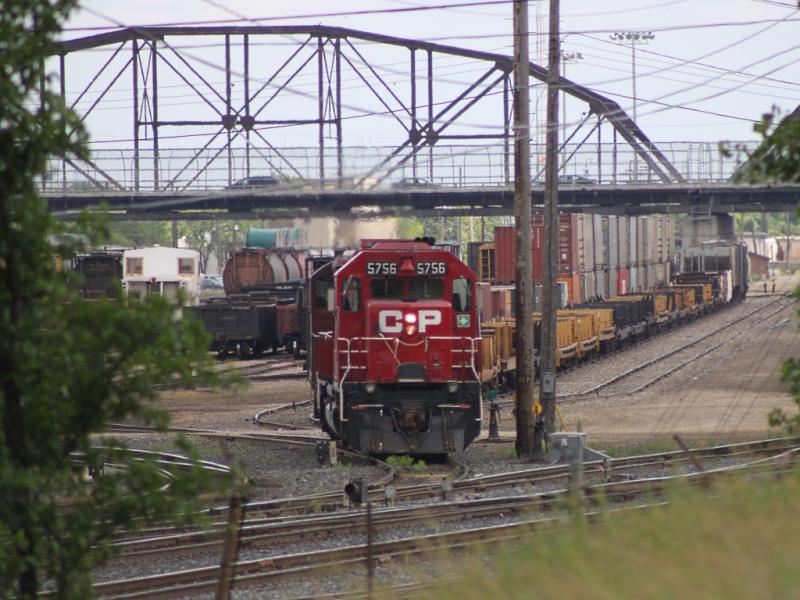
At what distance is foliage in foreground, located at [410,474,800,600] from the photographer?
Answer: 681cm

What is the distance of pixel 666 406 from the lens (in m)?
31.6

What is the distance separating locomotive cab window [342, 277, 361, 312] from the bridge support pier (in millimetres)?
58601

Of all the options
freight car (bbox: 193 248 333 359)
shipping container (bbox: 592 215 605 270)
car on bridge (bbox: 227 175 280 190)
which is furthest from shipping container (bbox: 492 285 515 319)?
car on bridge (bbox: 227 175 280 190)

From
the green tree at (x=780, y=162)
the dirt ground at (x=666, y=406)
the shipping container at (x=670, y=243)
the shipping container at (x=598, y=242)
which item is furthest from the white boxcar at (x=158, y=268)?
the green tree at (x=780, y=162)

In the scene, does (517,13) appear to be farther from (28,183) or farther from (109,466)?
(28,183)

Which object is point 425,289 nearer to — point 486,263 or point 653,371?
point 653,371

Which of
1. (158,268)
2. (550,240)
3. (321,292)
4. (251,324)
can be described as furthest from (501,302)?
(158,268)

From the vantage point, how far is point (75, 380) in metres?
8.00

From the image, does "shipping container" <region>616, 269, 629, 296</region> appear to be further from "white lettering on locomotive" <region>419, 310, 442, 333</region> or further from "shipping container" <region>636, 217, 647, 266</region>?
"white lettering on locomotive" <region>419, 310, 442, 333</region>

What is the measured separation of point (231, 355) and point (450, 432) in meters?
30.2

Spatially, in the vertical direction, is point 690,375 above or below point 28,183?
below

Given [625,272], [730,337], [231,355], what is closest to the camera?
[231,355]

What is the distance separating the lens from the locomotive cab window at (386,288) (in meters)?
21.3

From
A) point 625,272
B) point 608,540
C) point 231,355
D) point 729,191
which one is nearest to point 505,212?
point 729,191
